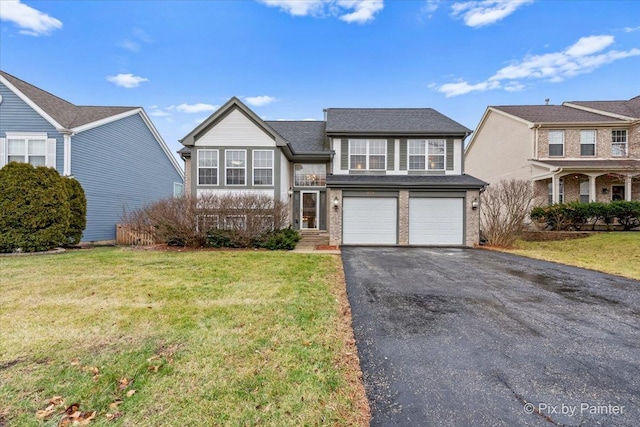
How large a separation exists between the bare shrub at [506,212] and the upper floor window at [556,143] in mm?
7576

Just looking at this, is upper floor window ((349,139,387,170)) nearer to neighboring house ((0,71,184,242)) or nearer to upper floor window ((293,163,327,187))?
upper floor window ((293,163,327,187))

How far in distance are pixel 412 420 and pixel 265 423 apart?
1103 millimetres

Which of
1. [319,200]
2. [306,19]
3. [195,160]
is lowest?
[319,200]

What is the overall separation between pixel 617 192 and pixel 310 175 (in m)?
19.3

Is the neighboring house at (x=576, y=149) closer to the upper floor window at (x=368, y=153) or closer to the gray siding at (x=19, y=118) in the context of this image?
the upper floor window at (x=368, y=153)

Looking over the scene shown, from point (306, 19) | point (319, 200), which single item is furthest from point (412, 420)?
point (306, 19)

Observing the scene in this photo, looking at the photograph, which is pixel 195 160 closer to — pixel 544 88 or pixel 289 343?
pixel 289 343

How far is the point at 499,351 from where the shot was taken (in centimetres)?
321

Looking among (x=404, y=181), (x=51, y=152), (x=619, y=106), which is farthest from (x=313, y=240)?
(x=619, y=106)

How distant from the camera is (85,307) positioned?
14.5ft

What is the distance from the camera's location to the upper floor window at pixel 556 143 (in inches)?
712

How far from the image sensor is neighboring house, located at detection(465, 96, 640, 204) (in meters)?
16.5

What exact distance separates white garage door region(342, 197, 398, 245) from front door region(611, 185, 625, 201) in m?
15.1

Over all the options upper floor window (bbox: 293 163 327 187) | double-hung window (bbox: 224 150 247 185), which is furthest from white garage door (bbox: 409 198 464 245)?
double-hung window (bbox: 224 150 247 185)
